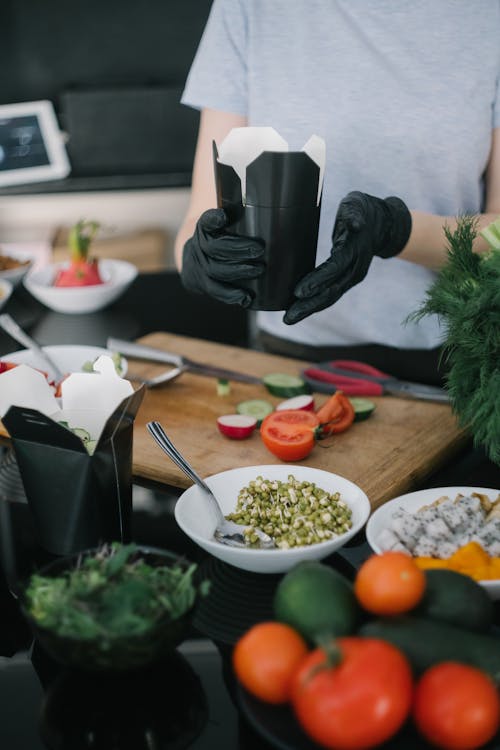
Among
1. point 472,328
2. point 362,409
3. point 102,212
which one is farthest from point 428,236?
point 102,212

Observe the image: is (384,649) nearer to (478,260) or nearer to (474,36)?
(478,260)

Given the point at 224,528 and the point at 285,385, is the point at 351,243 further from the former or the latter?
the point at 224,528

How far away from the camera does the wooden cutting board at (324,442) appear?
135 centimetres

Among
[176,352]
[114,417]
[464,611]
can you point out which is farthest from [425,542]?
[176,352]

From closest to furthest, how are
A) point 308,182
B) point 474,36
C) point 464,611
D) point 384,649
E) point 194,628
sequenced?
point 384,649
point 464,611
point 194,628
point 308,182
point 474,36

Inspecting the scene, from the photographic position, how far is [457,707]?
0.69 metres

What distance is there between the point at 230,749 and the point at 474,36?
1357 mm

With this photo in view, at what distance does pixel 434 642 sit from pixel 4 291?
172 centimetres

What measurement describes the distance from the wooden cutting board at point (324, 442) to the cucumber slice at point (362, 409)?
12mm

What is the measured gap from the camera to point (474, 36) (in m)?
1.60

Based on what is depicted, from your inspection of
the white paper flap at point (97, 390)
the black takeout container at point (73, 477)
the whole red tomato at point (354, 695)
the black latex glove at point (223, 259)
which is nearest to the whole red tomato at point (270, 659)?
the whole red tomato at point (354, 695)

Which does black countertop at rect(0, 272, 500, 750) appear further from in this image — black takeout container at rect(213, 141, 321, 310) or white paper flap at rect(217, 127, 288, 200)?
white paper flap at rect(217, 127, 288, 200)

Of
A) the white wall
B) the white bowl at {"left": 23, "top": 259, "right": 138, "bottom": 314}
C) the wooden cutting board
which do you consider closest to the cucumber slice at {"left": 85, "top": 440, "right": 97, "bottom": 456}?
the wooden cutting board

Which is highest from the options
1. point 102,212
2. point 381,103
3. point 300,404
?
point 381,103
